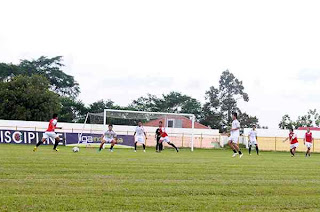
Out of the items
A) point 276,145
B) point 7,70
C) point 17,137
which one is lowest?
point 276,145

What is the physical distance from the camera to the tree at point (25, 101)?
6178 centimetres

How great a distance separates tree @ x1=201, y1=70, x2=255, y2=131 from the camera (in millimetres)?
84062

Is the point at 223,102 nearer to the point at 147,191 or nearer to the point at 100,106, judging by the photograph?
the point at 100,106

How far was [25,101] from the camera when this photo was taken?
206 ft

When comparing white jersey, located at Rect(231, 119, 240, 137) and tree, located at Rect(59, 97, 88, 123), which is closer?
white jersey, located at Rect(231, 119, 240, 137)

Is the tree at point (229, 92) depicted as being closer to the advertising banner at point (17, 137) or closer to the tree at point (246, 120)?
the tree at point (246, 120)

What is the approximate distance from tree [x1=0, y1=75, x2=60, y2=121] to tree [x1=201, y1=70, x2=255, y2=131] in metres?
32.5

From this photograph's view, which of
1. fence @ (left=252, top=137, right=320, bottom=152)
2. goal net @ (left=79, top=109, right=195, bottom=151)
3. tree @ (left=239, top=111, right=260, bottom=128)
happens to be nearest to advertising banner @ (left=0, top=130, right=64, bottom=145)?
goal net @ (left=79, top=109, right=195, bottom=151)

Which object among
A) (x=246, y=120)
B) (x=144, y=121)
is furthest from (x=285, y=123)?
(x=144, y=121)

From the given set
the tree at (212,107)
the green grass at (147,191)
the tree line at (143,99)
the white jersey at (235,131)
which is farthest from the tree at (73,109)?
the green grass at (147,191)

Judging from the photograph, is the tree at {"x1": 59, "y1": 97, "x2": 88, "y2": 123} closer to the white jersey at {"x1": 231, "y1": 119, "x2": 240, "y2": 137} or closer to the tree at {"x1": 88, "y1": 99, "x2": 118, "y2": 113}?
the tree at {"x1": 88, "y1": 99, "x2": 118, "y2": 113}

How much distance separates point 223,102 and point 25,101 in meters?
38.7

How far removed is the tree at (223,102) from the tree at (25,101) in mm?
32533

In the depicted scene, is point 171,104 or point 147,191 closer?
point 147,191
